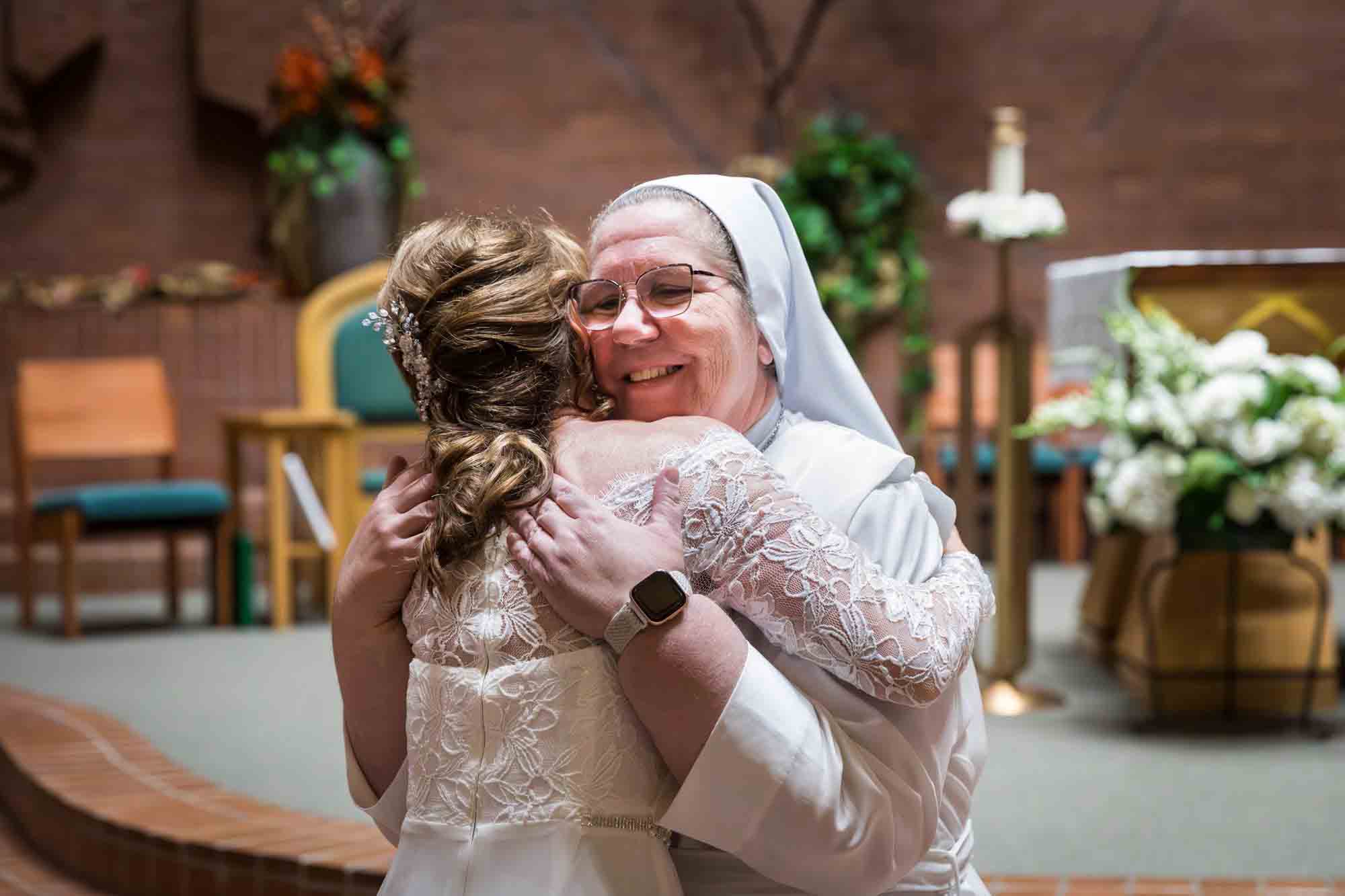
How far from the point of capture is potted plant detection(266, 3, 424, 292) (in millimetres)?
7289

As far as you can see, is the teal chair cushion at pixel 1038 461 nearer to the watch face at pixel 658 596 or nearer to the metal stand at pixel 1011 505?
the metal stand at pixel 1011 505

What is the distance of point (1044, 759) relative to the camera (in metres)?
3.61

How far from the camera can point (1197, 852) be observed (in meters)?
2.85

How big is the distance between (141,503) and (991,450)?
3612 mm

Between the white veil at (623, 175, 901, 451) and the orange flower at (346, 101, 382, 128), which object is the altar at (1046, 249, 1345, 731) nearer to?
the white veil at (623, 175, 901, 451)

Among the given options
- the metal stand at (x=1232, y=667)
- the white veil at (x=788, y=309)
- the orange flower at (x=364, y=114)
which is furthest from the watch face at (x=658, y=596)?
the orange flower at (x=364, y=114)

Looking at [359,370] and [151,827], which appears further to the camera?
[359,370]

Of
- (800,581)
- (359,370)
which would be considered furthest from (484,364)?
(359,370)

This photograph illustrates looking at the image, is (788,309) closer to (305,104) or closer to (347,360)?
(347,360)

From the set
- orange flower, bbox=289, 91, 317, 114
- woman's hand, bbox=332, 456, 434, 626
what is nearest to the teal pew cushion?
orange flower, bbox=289, 91, 317, 114

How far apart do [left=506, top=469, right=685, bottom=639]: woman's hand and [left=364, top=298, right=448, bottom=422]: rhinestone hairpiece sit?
157mm

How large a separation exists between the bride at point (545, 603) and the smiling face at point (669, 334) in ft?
0.33

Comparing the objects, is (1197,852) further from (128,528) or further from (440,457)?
(128,528)

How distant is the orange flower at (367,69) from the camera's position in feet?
23.8
